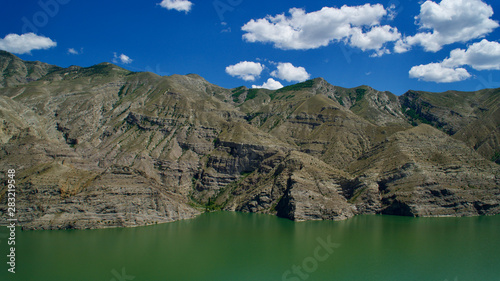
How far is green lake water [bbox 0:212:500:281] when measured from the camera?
4797 centimetres

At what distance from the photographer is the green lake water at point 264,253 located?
48.0m

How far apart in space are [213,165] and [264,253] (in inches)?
3925

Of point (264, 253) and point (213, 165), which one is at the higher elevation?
point (213, 165)

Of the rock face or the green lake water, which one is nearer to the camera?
the green lake water

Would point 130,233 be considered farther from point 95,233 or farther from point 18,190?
point 18,190

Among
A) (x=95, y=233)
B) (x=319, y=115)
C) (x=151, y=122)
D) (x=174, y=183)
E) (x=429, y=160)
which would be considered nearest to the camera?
(x=95, y=233)

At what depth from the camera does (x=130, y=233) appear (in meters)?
77.8

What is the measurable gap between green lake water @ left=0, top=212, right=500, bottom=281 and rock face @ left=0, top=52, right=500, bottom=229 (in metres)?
11.7

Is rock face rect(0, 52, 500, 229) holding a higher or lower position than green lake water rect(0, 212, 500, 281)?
higher

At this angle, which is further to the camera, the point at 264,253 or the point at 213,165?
the point at 213,165

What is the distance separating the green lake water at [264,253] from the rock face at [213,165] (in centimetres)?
1173

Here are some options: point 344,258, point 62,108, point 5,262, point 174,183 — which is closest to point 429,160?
point 344,258

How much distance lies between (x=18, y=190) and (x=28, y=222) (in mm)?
9803

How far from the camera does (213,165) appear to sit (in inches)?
6186
